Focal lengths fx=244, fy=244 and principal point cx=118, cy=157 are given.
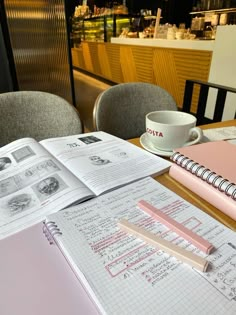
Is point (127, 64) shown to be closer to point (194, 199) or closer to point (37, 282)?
point (194, 199)

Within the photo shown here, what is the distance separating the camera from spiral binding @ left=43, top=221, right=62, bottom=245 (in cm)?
32

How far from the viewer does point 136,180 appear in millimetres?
448

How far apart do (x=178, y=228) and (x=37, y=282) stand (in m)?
0.18

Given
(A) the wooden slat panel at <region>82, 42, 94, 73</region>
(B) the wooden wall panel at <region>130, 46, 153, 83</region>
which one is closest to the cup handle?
(B) the wooden wall panel at <region>130, 46, 153, 83</region>

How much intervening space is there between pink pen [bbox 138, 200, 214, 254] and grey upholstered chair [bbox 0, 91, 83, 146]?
0.51 metres

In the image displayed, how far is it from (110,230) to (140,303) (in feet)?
0.35

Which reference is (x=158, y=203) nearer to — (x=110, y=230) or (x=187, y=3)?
(x=110, y=230)

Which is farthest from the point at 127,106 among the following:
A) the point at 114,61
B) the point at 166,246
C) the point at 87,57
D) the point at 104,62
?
the point at 87,57

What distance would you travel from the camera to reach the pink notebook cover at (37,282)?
0.24 metres

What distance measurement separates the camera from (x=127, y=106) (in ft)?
2.92

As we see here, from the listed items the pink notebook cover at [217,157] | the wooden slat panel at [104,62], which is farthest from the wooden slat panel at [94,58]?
the pink notebook cover at [217,157]

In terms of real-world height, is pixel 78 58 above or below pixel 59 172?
below

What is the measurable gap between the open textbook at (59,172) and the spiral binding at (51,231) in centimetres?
3

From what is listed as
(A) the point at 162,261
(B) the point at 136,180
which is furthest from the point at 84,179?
(A) the point at 162,261
